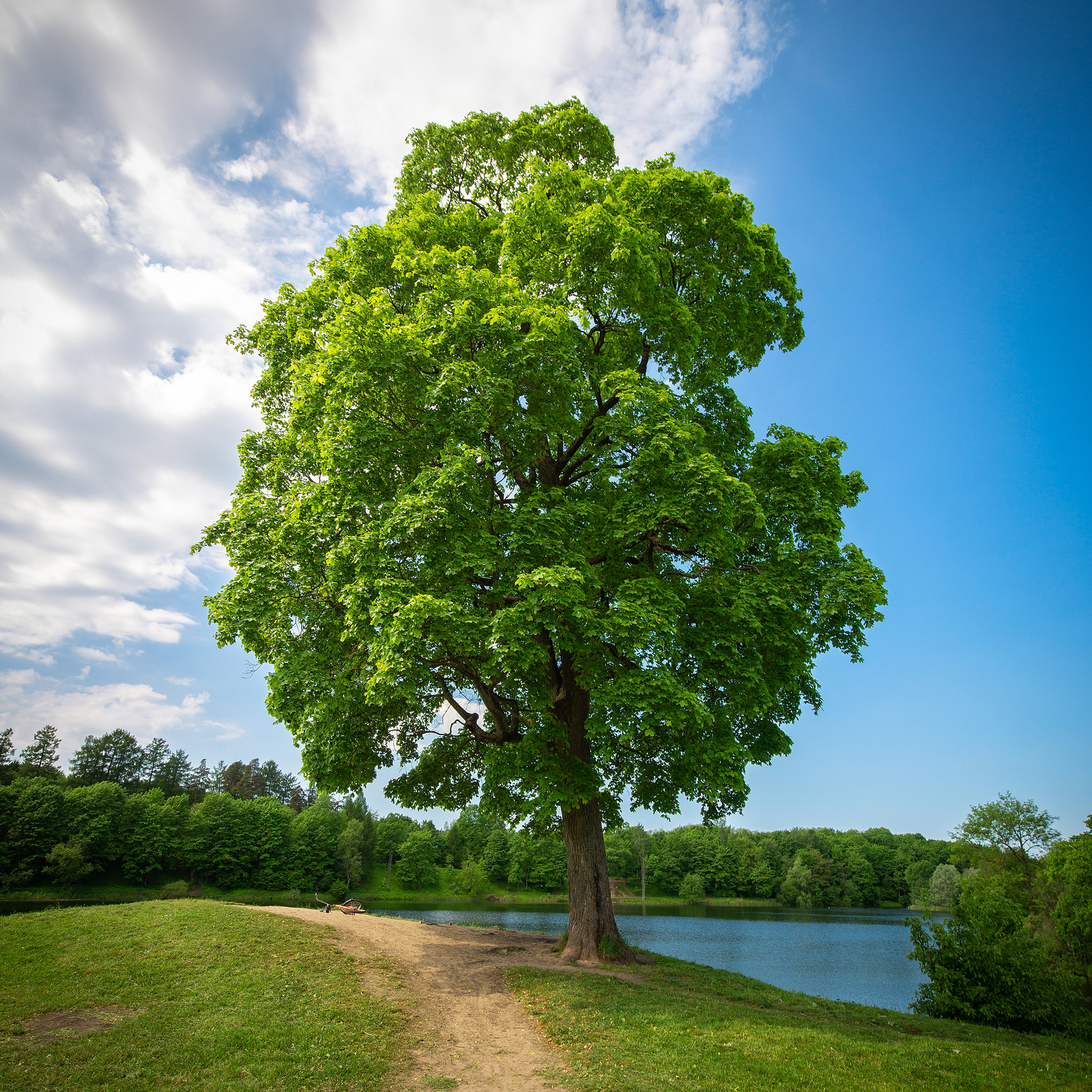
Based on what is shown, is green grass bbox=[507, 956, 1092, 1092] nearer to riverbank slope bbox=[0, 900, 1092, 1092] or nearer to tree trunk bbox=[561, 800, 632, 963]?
riverbank slope bbox=[0, 900, 1092, 1092]

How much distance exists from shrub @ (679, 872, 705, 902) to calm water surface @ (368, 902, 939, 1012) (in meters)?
13.6

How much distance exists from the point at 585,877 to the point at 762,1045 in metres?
5.81

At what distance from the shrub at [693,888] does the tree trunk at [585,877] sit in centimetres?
6784

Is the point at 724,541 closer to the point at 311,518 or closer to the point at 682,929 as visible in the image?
the point at 311,518

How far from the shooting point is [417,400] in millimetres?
12148

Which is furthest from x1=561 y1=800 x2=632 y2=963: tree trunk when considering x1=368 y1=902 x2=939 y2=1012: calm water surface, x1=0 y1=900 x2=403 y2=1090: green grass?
x1=368 y1=902 x2=939 y2=1012: calm water surface

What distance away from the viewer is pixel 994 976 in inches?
464

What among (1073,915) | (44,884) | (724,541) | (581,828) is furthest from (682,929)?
(44,884)

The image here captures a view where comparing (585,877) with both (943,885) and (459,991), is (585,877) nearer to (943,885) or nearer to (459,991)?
(459,991)

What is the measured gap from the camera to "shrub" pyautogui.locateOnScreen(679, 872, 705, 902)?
237 feet

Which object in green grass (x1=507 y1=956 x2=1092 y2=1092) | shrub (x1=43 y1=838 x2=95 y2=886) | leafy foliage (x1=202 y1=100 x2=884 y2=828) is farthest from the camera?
shrub (x1=43 y1=838 x2=95 y2=886)

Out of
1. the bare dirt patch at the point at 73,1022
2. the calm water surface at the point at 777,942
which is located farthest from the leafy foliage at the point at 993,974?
the bare dirt patch at the point at 73,1022

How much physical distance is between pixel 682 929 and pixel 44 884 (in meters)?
47.9

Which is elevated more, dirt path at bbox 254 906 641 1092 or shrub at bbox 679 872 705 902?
dirt path at bbox 254 906 641 1092
